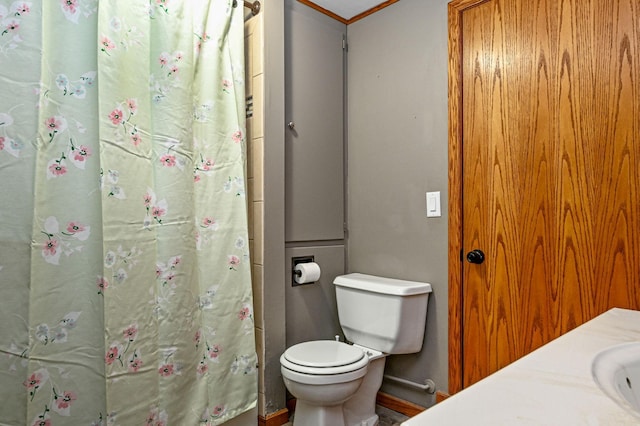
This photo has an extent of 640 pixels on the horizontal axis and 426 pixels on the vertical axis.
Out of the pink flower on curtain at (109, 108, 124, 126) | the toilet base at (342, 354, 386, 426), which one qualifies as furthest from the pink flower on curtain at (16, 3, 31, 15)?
the toilet base at (342, 354, 386, 426)

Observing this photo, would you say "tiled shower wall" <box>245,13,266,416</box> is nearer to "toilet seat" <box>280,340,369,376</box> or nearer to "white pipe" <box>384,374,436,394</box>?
"toilet seat" <box>280,340,369,376</box>

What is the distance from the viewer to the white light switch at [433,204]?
6.74 ft

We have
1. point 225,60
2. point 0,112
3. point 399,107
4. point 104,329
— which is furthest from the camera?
point 399,107

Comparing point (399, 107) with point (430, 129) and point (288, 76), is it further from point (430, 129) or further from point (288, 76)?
point (288, 76)

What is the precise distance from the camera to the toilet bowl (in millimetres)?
1744

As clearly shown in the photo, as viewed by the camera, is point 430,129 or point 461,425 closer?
point 461,425

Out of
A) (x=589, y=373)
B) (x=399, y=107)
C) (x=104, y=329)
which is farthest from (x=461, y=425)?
(x=399, y=107)

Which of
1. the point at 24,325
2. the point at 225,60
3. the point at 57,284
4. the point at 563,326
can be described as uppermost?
the point at 225,60

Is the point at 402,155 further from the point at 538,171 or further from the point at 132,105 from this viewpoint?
the point at 132,105

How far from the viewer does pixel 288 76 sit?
2.21 metres

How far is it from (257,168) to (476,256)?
1.11 m

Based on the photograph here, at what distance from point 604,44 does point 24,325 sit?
2273 mm

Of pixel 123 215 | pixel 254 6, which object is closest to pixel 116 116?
pixel 123 215

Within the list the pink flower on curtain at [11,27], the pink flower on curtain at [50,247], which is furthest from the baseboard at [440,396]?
the pink flower on curtain at [11,27]
